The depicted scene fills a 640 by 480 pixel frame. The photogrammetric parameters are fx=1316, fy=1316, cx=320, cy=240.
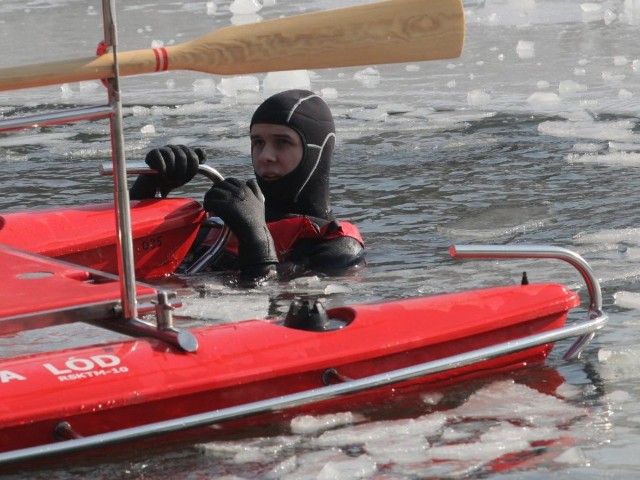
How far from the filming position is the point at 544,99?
9.10 metres

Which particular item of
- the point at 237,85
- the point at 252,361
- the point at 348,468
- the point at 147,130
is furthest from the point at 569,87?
the point at 348,468

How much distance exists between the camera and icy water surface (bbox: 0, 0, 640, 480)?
3.29m

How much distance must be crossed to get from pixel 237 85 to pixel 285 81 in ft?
1.38

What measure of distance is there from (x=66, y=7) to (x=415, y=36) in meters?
12.1

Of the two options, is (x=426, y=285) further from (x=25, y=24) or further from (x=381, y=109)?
(x=25, y=24)

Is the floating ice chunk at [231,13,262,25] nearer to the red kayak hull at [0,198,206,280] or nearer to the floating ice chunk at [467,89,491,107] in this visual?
the floating ice chunk at [467,89,491,107]

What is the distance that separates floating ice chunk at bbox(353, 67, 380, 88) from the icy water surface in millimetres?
27

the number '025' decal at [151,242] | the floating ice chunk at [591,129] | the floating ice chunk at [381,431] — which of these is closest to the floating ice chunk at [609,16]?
the floating ice chunk at [591,129]

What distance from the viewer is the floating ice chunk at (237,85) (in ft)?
33.8

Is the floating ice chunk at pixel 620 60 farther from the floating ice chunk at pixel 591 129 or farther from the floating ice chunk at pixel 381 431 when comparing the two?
the floating ice chunk at pixel 381 431

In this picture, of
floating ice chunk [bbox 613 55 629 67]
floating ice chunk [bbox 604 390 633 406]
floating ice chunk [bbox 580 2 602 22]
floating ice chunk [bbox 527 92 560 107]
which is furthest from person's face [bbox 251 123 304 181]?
floating ice chunk [bbox 580 2 602 22]

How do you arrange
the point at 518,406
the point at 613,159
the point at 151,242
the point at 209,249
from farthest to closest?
1. the point at 613,159
2. the point at 209,249
3. the point at 151,242
4. the point at 518,406

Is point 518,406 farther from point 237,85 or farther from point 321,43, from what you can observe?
point 237,85

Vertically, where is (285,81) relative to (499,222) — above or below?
above
